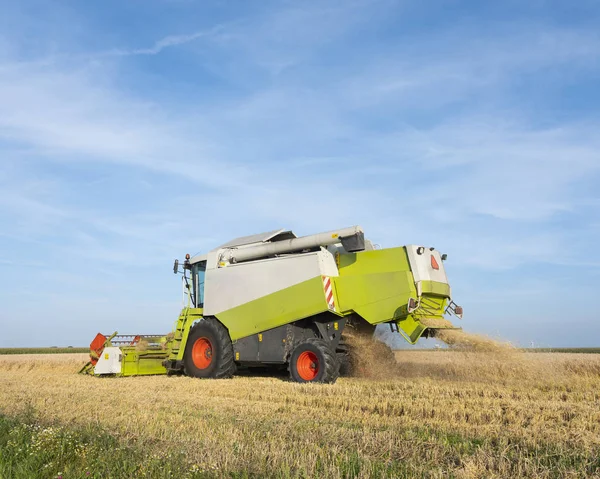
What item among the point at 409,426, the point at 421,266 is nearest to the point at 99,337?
the point at 421,266

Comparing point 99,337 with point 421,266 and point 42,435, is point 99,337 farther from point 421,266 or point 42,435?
point 42,435

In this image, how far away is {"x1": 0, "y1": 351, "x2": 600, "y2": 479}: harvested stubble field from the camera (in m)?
3.83

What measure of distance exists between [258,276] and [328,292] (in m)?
1.73

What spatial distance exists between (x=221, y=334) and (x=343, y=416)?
247 inches

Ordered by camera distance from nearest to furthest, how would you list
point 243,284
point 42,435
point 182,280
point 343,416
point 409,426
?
point 42,435 < point 409,426 < point 343,416 < point 243,284 < point 182,280

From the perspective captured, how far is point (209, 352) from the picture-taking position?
12.5m

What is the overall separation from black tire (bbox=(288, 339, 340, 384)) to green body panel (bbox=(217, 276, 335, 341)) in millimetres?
576

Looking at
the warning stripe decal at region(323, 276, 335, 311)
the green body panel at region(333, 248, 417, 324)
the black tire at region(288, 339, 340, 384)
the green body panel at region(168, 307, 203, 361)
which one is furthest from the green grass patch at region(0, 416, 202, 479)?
the green body panel at region(168, 307, 203, 361)

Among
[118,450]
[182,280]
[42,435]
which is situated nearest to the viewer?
[118,450]

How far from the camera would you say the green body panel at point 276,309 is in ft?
34.7

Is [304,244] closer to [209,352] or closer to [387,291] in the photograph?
[387,291]

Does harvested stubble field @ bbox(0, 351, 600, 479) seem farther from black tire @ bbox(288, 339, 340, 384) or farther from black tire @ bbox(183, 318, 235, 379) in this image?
black tire @ bbox(183, 318, 235, 379)

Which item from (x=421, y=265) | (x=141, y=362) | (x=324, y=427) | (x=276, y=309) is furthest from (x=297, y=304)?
(x=324, y=427)

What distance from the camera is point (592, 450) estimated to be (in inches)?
166
